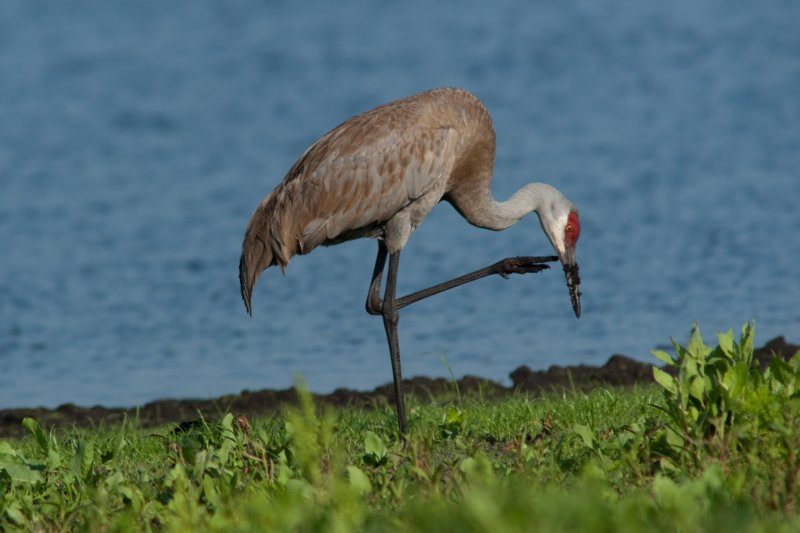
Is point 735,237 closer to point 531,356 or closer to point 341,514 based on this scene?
point 531,356

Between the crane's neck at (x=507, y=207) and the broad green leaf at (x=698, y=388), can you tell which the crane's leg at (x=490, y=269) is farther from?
the broad green leaf at (x=698, y=388)

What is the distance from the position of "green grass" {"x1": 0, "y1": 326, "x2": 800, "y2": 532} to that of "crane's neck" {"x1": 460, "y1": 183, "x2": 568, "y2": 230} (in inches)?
80.0

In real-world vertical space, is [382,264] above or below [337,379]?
above

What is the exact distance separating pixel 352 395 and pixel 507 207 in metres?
1.90

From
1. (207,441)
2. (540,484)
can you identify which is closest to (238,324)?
(207,441)

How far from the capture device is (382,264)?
8375 millimetres

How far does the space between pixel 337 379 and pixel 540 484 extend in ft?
18.1

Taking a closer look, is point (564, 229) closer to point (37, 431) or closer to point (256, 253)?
point (256, 253)

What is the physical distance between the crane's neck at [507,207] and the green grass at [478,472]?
203 cm

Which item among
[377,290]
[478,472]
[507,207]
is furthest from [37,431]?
[507,207]

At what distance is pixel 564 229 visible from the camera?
8.69 meters

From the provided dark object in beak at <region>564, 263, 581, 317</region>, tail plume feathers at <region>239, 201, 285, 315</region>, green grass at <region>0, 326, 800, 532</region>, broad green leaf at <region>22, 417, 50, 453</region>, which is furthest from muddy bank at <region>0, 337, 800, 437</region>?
broad green leaf at <region>22, 417, 50, 453</region>

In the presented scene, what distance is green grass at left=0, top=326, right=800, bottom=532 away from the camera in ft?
13.4

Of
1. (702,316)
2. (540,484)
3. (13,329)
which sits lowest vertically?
(540,484)
